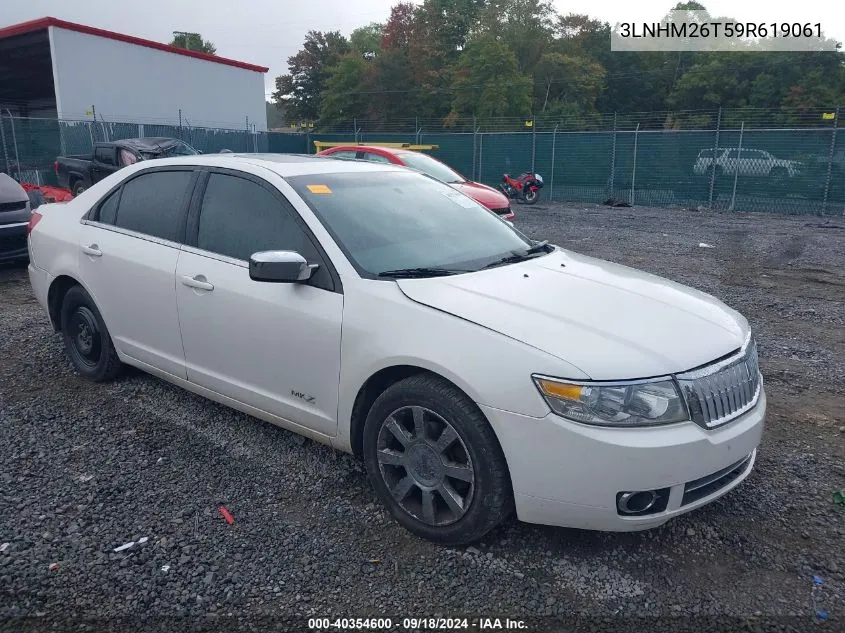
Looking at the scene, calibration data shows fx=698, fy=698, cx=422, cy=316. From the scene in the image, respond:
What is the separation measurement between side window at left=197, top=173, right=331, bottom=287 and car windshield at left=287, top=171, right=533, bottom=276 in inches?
5.8

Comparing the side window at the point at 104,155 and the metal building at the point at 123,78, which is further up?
the metal building at the point at 123,78

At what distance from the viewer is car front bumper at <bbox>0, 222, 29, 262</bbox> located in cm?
841

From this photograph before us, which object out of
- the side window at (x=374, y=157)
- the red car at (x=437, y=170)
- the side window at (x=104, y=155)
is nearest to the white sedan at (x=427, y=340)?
the red car at (x=437, y=170)

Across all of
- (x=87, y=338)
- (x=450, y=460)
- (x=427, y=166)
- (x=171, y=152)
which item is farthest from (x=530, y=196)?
(x=450, y=460)

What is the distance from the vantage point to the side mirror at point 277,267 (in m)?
3.22

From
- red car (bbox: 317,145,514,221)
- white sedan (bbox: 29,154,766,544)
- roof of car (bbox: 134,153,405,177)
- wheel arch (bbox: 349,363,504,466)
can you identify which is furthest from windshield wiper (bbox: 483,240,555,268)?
red car (bbox: 317,145,514,221)

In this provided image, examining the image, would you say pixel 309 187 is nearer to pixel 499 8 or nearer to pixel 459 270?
pixel 459 270

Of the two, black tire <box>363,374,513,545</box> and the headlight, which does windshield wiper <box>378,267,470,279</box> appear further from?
the headlight

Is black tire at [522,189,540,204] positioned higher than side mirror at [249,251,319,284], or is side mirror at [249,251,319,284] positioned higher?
side mirror at [249,251,319,284]

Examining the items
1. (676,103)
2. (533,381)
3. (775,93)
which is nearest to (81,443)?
(533,381)

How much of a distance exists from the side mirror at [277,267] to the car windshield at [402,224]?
26 cm

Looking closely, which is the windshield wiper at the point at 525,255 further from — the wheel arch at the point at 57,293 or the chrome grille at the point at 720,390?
the wheel arch at the point at 57,293

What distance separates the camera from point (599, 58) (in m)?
52.5

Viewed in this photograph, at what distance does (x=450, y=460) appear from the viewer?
9.69ft
